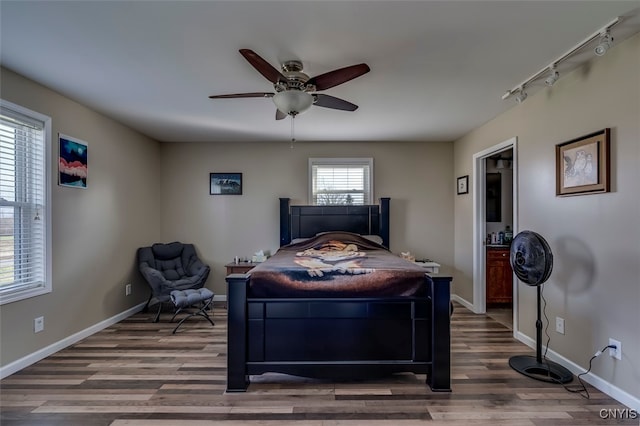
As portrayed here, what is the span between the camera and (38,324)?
2.84 meters

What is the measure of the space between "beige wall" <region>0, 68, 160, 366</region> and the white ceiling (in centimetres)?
25

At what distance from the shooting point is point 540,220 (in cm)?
298

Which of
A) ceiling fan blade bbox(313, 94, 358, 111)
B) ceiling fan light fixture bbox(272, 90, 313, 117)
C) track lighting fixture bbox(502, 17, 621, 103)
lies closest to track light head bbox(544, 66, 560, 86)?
track lighting fixture bbox(502, 17, 621, 103)

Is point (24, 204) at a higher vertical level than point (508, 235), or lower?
higher

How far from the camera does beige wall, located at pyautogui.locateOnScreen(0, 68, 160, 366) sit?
2730 mm

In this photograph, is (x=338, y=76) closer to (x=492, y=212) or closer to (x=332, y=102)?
(x=332, y=102)

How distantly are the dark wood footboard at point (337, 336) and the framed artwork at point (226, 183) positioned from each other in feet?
9.28

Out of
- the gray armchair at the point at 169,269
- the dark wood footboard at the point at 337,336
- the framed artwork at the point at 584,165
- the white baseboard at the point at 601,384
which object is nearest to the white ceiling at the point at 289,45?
the framed artwork at the point at 584,165

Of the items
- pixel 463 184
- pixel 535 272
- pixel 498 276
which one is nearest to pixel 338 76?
pixel 535 272

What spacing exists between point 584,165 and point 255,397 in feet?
9.75

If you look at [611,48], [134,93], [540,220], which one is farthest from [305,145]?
[611,48]

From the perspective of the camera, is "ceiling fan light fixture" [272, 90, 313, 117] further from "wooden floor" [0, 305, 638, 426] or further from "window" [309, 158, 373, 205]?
"window" [309, 158, 373, 205]

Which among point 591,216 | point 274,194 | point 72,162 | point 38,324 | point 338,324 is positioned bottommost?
point 38,324

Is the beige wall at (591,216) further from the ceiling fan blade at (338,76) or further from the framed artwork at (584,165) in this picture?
the ceiling fan blade at (338,76)
